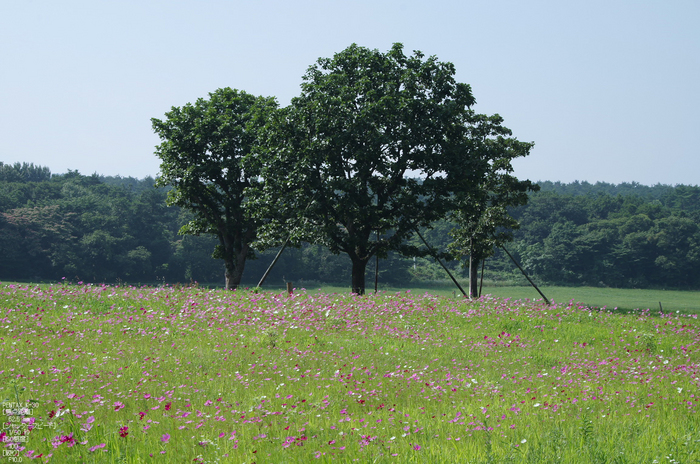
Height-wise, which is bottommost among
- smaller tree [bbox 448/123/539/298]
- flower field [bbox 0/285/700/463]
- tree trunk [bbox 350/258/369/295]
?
flower field [bbox 0/285/700/463]

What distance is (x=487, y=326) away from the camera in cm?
1631

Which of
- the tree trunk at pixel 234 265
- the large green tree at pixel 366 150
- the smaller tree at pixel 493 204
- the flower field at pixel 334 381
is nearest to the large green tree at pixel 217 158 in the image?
the tree trunk at pixel 234 265

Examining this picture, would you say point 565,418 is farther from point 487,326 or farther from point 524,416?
point 487,326

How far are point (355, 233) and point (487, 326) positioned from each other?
583 inches

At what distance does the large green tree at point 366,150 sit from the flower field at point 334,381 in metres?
10.4

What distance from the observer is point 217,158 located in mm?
35875

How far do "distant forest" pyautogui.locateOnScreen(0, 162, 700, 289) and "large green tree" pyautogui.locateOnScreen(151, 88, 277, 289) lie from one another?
1394 inches

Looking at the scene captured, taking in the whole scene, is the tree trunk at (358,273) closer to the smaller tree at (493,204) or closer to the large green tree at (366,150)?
the large green tree at (366,150)

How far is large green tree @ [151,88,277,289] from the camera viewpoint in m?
34.8

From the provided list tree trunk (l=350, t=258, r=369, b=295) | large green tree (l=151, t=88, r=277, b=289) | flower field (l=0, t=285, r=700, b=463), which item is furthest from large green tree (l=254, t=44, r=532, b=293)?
flower field (l=0, t=285, r=700, b=463)

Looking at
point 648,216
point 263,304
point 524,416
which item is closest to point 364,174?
point 263,304

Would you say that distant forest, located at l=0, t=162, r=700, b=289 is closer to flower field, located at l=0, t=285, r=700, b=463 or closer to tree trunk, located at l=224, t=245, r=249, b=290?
tree trunk, located at l=224, t=245, r=249, b=290

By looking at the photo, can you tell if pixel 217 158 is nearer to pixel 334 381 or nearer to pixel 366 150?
pixel 366 150

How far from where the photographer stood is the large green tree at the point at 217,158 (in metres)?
34.8
